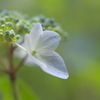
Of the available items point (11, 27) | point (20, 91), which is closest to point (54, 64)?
point (11, 27)

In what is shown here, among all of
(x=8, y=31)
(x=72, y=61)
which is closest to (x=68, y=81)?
(x=72, y=61)

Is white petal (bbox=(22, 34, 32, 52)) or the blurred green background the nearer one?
white petal (bbox=(22, 34, 32, 52))

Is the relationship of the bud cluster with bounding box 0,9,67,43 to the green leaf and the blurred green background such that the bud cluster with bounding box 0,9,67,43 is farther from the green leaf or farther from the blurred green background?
the blurred green background

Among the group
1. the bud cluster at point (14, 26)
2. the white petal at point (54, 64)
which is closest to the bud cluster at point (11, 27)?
the bud cluster at point (14, 26)

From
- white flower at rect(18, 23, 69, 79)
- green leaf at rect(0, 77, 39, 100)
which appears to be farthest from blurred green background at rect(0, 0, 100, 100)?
white flower at rect(18, 23, 69, 79)

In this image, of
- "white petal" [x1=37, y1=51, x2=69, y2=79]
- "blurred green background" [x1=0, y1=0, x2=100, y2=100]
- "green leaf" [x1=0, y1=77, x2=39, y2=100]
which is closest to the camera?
"white petal" [x1=37, y1=51, x2=69, y2=79]

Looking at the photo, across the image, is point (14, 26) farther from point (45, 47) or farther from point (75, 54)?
point (75, 54)
